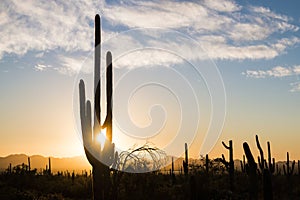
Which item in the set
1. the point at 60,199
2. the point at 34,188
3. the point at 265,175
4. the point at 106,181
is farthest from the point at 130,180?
→ the point at 34,188

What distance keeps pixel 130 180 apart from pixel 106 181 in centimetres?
775

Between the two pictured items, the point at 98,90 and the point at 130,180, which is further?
the point at 130,180

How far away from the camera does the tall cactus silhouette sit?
12695mm

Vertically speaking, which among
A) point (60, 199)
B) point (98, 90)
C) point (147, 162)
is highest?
point (98, 90)

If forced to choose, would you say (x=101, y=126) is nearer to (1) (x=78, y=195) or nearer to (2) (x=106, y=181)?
(2) (x=106, y=181)

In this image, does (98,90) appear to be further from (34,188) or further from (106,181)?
(34,188)

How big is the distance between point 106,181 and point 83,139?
5.35 feet

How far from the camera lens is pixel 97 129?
13039 mm

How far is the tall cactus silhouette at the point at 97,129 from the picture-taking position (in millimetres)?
12695

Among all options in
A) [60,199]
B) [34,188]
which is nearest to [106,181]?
[60,199]

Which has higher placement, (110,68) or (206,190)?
(110,68)

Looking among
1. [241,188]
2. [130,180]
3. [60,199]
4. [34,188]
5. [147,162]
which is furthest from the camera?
[34,188]

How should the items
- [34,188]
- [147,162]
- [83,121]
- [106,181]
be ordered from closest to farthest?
1. [83,121]
2. [106,181]
3. [147,162]
4. [34,188]

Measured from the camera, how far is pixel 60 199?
25.1 metres
